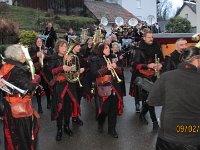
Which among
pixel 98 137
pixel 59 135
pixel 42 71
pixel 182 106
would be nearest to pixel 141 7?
pixel 42 71

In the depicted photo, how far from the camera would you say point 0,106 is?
863cm

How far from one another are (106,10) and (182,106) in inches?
1357

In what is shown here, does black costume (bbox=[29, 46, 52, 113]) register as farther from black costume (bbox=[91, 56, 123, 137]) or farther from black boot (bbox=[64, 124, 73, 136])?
black costume (bbox=[91, 56, 123, 137])

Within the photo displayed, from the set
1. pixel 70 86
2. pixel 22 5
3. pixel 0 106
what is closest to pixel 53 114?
pixel 70 86

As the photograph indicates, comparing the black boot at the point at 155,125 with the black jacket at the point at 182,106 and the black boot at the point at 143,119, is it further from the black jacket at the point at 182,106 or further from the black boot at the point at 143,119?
the black jacket at the point at 182,106

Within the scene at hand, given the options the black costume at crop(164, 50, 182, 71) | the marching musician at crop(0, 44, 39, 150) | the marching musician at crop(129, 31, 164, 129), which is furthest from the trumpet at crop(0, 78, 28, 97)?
the marching musician at crop(129, 31, 164, 129)

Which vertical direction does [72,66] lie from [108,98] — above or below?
above

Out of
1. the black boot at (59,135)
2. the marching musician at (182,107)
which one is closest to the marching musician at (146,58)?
the black boot at (59,135)

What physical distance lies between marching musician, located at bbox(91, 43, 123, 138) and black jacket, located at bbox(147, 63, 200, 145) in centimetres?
302

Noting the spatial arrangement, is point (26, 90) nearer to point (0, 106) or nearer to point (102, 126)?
point (102, 126)

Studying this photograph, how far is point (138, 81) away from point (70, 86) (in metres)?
2.07

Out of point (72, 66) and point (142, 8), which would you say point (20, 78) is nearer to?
point (72, 66)

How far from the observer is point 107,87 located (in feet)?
23.5

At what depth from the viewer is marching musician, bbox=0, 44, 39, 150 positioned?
5.20 meters
